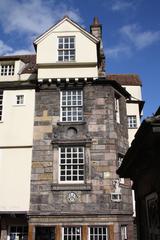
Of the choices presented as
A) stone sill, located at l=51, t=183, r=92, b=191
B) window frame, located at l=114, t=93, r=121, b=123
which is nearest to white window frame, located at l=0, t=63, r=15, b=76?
window frame, located at l=114, t=93, r=121, b=123

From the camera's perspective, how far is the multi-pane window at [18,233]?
1763 centimetres

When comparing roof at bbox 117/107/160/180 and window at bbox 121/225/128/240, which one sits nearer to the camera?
roof at bbox 117/107/160/180

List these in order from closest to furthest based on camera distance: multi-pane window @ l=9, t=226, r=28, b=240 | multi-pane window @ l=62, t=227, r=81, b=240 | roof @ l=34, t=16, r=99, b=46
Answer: multi-pane window @ l=62, t=227, r=81, b=240 < multi-pane window @ l=9, t=226, r=28, b=240 < roof @ l=34, t=16, r=99, b=46

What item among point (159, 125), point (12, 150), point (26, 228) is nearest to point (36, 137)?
point (12, 150)

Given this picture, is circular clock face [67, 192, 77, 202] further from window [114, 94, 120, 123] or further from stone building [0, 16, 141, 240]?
window [114, 94, 120, 123]

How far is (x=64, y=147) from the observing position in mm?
17984

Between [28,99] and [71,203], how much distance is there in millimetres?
6561

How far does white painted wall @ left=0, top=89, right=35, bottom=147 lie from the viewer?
1839 centimetres

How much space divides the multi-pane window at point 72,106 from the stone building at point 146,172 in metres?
11.1

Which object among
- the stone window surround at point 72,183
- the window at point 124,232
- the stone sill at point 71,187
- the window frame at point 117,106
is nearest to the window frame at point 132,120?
the window frame at point 117,106

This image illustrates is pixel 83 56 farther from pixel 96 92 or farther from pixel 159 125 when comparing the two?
pixel 159 125

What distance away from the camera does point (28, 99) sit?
19266 mm

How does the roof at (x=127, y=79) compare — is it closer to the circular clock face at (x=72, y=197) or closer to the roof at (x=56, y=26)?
the roof at (x=56, y=26)

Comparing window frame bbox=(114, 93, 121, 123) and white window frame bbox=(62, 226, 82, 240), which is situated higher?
window frame bbox=(114, 93, 121, 123)
